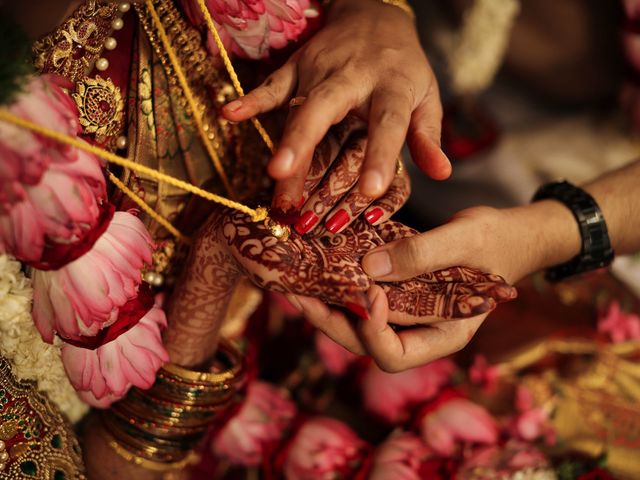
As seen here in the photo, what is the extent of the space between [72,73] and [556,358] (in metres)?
1.13

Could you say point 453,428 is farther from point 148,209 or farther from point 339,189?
point 148,209

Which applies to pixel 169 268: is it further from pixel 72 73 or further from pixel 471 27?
pixel 471 27

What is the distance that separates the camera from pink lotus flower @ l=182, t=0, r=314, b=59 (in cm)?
77

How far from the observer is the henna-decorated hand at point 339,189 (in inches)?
29.9

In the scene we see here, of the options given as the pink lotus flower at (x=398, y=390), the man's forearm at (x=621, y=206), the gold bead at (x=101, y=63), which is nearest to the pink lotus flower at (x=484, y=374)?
the pink lotus flower at (x=398, y=390)

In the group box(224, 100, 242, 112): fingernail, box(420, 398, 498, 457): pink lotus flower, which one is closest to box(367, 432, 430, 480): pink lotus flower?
box(420, 398, 498, 457): pink lotus flower

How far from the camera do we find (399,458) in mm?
1034

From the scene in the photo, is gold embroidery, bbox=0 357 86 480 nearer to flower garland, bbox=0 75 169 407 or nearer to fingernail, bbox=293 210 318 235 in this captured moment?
flower garland, bbox=0 75 169 407

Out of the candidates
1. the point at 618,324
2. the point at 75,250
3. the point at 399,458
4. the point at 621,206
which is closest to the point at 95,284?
the point at 75,250

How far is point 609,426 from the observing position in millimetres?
1202

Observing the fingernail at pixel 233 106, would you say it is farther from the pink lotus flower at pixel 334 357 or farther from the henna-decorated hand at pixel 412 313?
the pink lotus flower at pixel 334 357

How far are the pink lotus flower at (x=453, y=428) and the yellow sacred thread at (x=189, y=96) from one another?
580mm

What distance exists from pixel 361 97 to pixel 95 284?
1.29ft

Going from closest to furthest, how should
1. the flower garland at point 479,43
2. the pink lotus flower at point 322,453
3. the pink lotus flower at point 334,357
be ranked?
the pink lotus flower at point 322,453
the pink lotus flower at point 334,357
the flower garland at point 479,43
